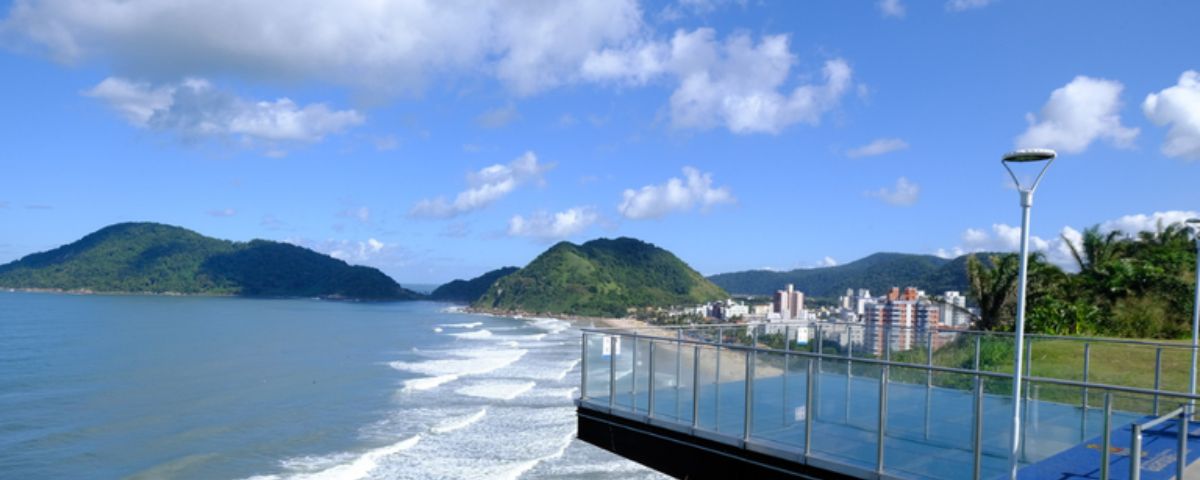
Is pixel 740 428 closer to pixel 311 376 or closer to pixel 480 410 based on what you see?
pixel 480 410

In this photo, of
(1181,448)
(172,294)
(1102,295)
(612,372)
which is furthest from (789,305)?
(172,294)

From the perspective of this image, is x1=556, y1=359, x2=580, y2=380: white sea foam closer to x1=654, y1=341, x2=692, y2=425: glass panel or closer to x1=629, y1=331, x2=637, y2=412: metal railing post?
x1=629, y1=331, x2=637, y2=412: metal railing post

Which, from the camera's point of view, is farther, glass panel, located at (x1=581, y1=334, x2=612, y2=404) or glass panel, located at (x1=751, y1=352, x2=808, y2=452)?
glass panel, located at (x1=581, y1=334, x2=612, y2=404)

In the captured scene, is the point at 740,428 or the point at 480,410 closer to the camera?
the point at 740,428

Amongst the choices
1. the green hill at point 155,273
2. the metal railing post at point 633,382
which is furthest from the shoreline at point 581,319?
the metal railing post at point 633,382

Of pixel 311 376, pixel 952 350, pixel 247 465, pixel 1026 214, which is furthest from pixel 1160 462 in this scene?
pixel 311 376

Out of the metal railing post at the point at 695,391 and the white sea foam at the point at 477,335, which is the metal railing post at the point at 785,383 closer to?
the metal railing post at the point at 695,391

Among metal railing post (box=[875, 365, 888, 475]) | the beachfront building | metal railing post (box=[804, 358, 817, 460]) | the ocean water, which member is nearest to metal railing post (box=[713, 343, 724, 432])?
metal railing post (box=[804, 358, 817, 460])
